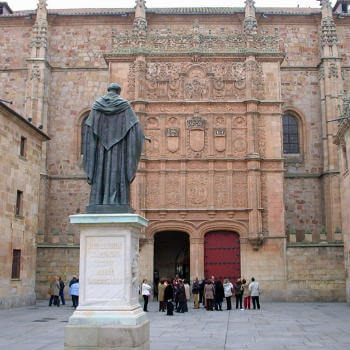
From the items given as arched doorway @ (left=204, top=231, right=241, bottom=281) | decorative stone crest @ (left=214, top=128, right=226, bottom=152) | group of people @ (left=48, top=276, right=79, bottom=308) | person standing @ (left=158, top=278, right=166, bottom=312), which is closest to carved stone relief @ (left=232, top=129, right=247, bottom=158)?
decorative stone crest @ (left=214, top=128, right=226, bottom=152)

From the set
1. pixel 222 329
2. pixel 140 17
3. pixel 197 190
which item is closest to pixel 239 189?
pixel 197 190

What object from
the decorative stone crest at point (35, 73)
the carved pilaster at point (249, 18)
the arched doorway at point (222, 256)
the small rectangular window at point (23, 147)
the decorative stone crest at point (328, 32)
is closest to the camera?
the small rectangular window at point (23, 147)

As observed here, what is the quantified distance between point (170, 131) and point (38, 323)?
13762mm

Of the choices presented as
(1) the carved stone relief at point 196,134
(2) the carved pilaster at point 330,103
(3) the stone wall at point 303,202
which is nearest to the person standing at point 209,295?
(1) the carved stone relief at point 196,134

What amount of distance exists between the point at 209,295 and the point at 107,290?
14.1m

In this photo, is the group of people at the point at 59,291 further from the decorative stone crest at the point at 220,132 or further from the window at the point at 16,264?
the decorative stone crest at the point at 220,132

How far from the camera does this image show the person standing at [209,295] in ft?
74.6

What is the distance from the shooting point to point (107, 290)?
9.23 meters

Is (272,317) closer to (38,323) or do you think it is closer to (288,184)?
(38,323)

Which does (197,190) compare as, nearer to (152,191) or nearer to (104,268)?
(152,191)

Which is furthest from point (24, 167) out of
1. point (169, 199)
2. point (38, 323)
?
point (38, 323)

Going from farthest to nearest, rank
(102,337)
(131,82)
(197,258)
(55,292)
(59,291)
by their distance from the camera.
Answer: (131,82)
(197,258)
(59,291)
(55,292)
(102,337)

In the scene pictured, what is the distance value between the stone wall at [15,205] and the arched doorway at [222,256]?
28.3 ft

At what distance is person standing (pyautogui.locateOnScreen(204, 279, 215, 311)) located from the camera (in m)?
22.8
